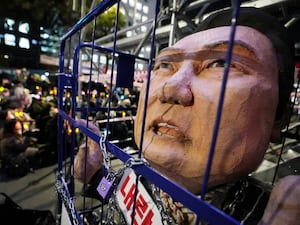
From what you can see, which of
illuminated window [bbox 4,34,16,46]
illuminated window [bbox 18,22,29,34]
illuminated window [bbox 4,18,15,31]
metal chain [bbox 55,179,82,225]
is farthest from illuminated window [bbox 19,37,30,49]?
metal chain [bbox 55,179,82,225]

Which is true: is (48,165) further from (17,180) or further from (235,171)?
(235,171)

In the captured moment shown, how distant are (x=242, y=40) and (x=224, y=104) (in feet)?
0.68

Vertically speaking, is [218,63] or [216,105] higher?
[218,63]

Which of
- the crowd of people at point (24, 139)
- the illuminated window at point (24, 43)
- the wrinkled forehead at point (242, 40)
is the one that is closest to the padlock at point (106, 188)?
the wrinkled forehead at point (242, 40)

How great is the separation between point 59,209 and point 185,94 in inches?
49.1

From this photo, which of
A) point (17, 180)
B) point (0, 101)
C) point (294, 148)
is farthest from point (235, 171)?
point (0, 101)

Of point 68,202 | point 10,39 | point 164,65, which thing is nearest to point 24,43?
point 10,39

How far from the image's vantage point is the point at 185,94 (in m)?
0.63

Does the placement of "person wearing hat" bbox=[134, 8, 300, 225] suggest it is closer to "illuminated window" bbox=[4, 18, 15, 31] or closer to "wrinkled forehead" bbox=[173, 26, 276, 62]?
"wrinkled forehead" bbox=[173, 26, 276, 62]

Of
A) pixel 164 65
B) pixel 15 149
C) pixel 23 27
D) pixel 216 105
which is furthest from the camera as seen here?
pixel 23 27

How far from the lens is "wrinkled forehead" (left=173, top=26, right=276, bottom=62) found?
67cm

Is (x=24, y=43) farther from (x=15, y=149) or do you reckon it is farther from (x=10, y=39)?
(x=15, y=149)

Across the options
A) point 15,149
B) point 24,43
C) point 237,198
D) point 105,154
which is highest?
point 24,43

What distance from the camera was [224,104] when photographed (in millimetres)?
611
